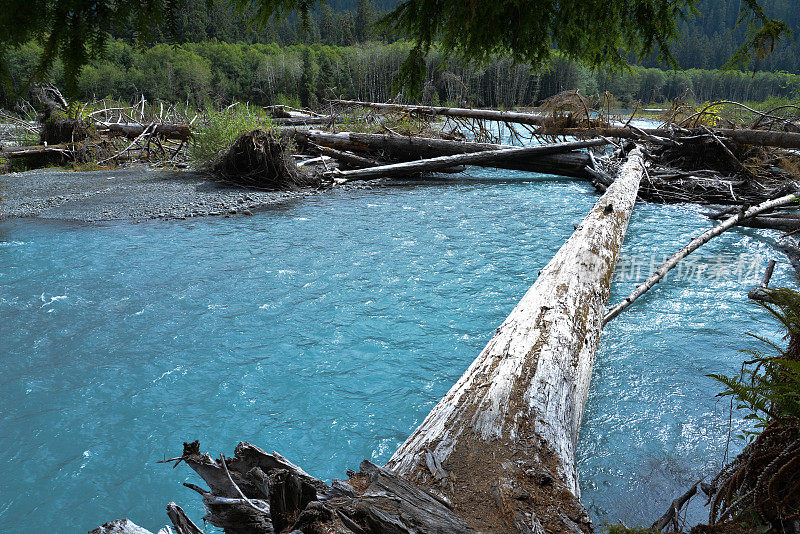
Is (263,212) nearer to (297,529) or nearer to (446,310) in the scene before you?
(446,310)

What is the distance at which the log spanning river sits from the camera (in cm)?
303

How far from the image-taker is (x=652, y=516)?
2.61 m

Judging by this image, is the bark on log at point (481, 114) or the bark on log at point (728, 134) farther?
the bark on log at point (481, 114)

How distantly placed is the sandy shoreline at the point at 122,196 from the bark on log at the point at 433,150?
159 inches

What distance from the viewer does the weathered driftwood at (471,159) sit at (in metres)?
12.9

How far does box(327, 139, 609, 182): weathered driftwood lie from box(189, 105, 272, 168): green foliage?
2.37 m

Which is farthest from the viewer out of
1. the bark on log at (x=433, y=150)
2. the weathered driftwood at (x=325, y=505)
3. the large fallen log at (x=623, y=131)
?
the bark on log at (x=433, y=150)

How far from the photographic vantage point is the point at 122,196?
10094mm

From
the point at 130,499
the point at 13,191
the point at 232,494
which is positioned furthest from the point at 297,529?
the point at 13,191

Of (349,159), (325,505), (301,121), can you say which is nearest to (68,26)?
(325,505)

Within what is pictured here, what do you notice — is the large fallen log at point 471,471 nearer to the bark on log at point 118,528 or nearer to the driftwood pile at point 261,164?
the bark on log at point 118,528

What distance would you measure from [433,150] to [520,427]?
12.5 m

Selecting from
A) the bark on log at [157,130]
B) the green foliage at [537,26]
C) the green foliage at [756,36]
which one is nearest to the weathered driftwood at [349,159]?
the bark on log at [157,130]

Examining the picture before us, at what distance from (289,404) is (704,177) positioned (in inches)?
445
